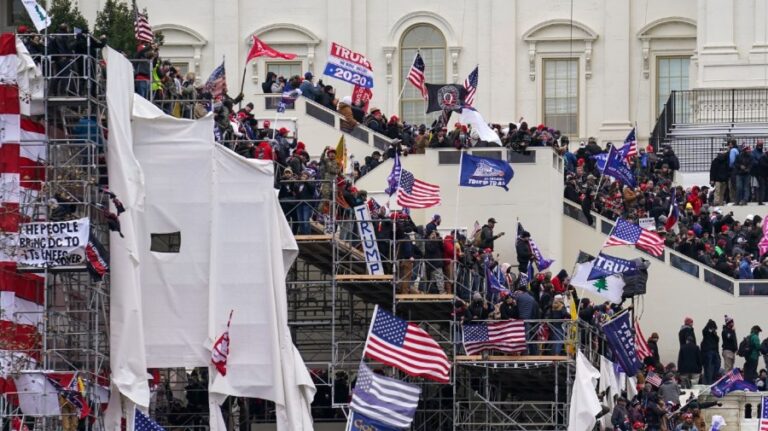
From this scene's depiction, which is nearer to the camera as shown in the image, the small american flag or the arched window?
the small american flag

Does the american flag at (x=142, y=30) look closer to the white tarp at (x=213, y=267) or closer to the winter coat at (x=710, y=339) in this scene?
the white tarp at (x=213, y=267)

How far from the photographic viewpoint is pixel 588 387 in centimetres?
8712

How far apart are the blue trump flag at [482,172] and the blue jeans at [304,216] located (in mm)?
6080

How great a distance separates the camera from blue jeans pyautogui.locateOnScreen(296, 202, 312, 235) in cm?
8900

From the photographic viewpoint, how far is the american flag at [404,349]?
86.9m

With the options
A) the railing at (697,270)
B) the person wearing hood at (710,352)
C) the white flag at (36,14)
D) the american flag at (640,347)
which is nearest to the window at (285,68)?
the railing at (697,270)

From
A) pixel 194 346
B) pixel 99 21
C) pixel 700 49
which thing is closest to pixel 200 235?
pixel 194 346

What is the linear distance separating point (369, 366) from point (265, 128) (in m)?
9.42

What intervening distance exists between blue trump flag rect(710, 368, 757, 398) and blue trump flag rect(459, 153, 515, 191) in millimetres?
6953

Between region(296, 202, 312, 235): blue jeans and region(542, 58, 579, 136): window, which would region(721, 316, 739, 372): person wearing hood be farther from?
region(542, 58, 579, 136): window

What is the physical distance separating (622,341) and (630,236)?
11.1 feet

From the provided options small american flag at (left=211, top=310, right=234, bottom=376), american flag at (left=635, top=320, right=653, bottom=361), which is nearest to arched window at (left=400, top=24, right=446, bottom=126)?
american flag at (left=635, top=320, right=653, bottom=361)

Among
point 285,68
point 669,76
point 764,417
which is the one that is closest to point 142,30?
point 764,417

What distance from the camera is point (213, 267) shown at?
8681 cm
